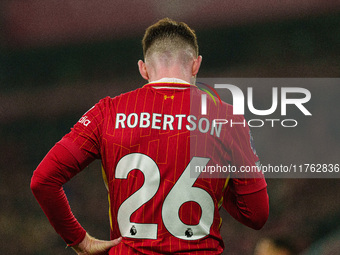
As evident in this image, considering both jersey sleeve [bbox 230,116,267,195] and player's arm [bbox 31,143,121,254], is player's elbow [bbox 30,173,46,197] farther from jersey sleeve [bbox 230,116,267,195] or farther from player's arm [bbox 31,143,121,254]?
jersey sleeve [bbox 230,116,267,195]

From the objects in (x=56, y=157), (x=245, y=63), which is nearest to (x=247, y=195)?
(x=56, y=157)

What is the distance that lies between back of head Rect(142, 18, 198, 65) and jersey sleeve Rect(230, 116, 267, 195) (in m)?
0.31

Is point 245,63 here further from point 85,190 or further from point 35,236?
point 35,236

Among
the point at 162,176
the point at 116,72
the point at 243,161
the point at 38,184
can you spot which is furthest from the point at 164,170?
the point at 116,72

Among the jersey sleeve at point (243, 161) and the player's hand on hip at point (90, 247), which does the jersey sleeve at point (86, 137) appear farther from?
the jersey sleeve at point (243, 161)

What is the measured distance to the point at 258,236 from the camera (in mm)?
5473

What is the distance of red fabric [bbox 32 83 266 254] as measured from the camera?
4.45ft

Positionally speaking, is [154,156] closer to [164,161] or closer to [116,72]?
[164,161]

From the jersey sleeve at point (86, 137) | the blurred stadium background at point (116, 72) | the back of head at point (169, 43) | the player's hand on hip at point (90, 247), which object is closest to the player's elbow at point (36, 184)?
the jersey sleeve at point (86, 137)

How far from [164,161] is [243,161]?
0.86 feet

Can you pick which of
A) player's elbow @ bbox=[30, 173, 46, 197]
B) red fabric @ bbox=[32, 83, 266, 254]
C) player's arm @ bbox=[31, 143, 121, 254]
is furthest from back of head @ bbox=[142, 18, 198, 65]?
player's elbow @ bbox=[30, 173, 46, 197]

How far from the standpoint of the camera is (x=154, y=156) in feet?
4.47

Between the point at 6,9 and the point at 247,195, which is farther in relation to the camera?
the point at 6,9

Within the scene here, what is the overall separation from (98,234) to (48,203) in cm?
430
